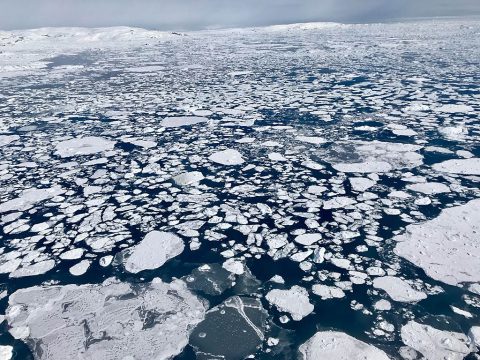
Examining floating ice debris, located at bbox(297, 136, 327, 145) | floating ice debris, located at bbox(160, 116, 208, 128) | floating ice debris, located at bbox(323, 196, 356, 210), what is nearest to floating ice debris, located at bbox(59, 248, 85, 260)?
floating ice debris, located at bbox(323, 196, 356, 210)

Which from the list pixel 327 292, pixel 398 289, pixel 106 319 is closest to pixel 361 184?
pixel 398 289

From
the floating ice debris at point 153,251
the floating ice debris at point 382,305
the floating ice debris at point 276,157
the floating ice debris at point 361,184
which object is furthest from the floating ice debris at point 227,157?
the floating ice debris at point 382,305

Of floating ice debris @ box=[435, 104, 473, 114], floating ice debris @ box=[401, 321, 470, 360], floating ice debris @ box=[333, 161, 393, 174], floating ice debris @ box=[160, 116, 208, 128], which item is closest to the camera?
floating ice debris @ box=[401, 321, 470, 360]

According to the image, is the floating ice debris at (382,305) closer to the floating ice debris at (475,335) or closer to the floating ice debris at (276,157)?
the floating ice debris at (475,335)

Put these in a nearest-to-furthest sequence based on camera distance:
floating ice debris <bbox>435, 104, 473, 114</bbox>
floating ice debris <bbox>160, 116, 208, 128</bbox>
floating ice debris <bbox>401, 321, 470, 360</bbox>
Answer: floating ice debris <bbox>401, 321, 470, 360</bbox> < floating ice debris <bbox>160, 116, 208, 128</bbox> < floating ice debris <bbox>435, 104, 473, 114</bbox>

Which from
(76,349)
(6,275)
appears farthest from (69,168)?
(76,349)

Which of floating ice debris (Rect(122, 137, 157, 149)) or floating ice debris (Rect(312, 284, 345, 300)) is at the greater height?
floating ice debris (Rect(312, 284, 345, 300))

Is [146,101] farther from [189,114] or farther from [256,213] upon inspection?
[256,213]

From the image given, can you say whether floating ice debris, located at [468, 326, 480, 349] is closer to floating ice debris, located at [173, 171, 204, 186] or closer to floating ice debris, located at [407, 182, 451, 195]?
floating ice debris, located at [407, 182, 451, 195]
